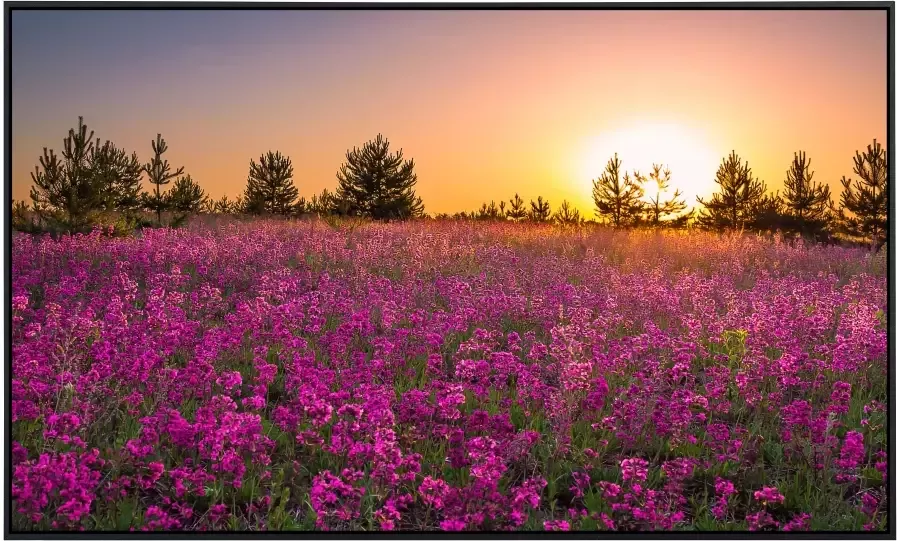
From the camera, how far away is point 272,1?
3648 mm

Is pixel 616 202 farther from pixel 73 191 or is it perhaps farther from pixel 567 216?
pixel 73 191

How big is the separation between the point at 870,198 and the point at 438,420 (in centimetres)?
926

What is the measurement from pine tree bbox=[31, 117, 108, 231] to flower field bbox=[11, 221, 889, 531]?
12.7 ft

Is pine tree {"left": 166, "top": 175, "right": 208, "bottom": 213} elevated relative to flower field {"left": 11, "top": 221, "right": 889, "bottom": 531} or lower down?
elevated

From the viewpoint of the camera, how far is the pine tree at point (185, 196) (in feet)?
69.2

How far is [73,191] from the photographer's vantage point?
1063 cm

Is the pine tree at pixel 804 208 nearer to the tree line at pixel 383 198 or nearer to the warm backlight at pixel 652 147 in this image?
the tree line at pixel 383 198

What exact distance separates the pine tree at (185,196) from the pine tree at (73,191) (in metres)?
9.40

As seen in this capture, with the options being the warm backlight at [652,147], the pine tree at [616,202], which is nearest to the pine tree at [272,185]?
the pine tree at [616,202]

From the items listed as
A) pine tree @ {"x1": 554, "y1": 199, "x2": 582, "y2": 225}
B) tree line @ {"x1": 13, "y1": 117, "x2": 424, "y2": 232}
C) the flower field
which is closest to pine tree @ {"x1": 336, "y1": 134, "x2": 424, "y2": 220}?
tree line @ {"x1": 13, "y1": 117, "x2": 424, "y2": 232}

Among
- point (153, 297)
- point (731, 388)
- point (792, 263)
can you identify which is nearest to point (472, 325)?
point (731, 388)

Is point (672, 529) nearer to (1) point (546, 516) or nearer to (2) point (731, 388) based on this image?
(1) point (546, 516)

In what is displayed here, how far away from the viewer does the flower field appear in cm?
289

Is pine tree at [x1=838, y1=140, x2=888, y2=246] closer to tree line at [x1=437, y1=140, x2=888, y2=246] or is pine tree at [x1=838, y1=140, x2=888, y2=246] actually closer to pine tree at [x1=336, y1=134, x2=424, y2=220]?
tree line at [x1=437, y1=140, x2=888, y2=246]
